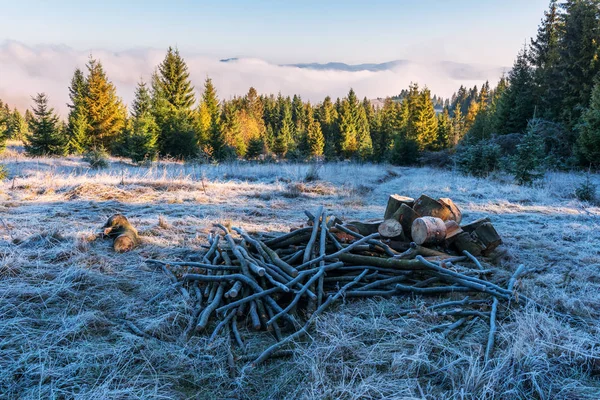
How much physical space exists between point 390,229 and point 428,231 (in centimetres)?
48

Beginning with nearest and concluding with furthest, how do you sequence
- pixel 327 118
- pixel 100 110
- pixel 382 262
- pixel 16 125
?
pixel 382 262
pixel 100 110
pixel 16 125
pixel 327 118

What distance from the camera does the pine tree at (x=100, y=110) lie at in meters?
25.2

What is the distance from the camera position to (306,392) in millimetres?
2131

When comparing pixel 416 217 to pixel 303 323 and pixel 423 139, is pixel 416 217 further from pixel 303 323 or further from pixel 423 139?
pixel 423 139

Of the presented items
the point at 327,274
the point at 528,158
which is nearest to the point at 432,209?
the point at 327,274

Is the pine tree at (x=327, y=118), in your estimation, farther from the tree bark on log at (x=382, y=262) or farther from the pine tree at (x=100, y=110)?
the tree bark on log at (x=382, y=262)

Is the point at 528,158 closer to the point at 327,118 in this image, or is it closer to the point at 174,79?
the point at 174,79

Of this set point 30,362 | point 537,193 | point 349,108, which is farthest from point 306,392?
point 349,108

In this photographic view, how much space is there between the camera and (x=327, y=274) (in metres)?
3.77

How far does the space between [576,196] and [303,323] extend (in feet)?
36.0

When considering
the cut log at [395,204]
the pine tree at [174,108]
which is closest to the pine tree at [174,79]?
the pine tree at [174,108]

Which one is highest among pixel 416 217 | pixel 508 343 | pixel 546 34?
pixel 546 34

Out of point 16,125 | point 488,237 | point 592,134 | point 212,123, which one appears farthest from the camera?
point 16,125

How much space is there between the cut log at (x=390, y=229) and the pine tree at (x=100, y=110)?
82.6ft
